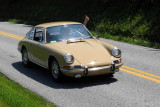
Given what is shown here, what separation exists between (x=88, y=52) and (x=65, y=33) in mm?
1255

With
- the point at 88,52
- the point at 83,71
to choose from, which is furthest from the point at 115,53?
the point at 83,71

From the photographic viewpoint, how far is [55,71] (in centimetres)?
841

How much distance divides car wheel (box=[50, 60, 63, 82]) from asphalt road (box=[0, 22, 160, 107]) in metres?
0.15

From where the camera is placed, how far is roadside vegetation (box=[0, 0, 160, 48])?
16.8 m

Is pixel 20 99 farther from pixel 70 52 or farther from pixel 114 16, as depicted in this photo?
pixel 114 16

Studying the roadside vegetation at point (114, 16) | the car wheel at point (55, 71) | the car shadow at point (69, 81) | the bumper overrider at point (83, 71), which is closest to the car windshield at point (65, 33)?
the car wheel at point (55, 71)

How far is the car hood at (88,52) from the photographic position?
7914mm

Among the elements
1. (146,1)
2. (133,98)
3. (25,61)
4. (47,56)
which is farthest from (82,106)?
(146,1)

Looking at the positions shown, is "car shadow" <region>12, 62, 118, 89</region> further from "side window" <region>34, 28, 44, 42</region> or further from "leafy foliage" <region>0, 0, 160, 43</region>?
"leafy foliage" <region>0, 0, 160, 43</region>

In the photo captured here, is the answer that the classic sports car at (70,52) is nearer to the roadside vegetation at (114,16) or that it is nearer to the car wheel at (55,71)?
the car wheel at (55,71)

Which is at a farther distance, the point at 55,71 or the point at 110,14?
the point at 110,14

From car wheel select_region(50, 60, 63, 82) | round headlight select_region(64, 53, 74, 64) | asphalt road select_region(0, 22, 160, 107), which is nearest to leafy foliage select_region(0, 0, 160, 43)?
asphalt road select_region(0, 22, 160, 107)

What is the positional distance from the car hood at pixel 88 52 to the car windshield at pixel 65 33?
0.30 metres

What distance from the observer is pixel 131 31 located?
1772 centimetres
